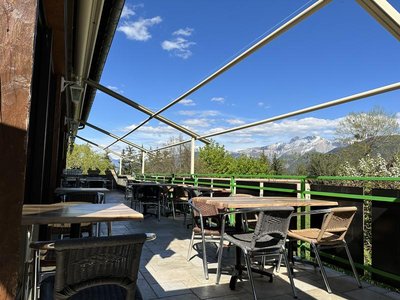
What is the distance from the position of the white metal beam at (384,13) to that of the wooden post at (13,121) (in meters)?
2.33

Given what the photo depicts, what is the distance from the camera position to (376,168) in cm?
1383

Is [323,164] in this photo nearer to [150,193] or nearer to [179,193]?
[179,193]

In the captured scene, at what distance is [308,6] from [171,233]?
3.71 meters

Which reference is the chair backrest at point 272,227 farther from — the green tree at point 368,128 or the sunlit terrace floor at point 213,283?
the green tree at point 368,128

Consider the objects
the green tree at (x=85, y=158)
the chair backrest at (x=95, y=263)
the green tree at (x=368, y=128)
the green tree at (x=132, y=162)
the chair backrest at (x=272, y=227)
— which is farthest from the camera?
the green tree at (x=85, y=158)

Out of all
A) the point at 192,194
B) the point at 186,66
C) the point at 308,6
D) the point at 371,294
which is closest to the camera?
the point at 371,294

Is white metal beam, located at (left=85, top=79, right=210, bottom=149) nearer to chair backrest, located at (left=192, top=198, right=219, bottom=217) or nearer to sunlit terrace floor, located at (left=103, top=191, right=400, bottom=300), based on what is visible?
sunlit terrace floor, located at (left=103, top=191, right=400, bottom=300)

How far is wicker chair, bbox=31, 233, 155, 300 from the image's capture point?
44.8 inches

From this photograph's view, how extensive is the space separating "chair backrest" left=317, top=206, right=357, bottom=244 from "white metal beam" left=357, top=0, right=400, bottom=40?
57.4 inches

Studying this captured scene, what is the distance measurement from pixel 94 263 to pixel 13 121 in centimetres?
57

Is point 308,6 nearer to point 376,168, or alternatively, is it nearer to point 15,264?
point 15,264

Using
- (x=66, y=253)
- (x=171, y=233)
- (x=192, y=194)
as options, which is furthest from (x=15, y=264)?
(x=171, y=233)

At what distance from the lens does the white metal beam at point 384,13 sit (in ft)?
7.76

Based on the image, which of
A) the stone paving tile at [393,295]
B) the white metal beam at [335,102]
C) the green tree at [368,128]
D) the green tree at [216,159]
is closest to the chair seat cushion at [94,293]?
the stone paving tile at [393,295]
